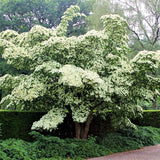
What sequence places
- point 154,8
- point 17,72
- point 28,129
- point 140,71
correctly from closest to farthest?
point 140,71, point 28,129, point 154,8, point 17,72

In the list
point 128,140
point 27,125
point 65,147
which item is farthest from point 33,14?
point 65,147

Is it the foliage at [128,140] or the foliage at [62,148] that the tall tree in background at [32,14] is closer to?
the foliage at [128,140]

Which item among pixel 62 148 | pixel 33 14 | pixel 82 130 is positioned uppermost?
pixel 33 14

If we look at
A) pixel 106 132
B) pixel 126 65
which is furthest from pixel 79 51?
pixel 106 132

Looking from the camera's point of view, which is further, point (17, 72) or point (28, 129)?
point (17, 72)

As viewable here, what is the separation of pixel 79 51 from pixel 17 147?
3.80 meters

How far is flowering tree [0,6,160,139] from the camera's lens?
723 cm

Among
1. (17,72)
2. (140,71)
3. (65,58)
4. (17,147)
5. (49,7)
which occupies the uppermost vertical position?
(49,7)

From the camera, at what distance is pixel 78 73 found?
6.79 metres

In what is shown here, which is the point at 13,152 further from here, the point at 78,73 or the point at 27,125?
the point at 78,73

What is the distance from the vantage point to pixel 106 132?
10.8 meters

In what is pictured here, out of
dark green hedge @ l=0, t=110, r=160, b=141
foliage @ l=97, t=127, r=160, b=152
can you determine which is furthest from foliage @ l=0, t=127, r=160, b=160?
dark green hedge @ l=0, t=110, r=160, b=141

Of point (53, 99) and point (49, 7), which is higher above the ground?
point (49, 7)

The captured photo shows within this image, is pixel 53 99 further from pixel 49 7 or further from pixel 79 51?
pixel 49 7
